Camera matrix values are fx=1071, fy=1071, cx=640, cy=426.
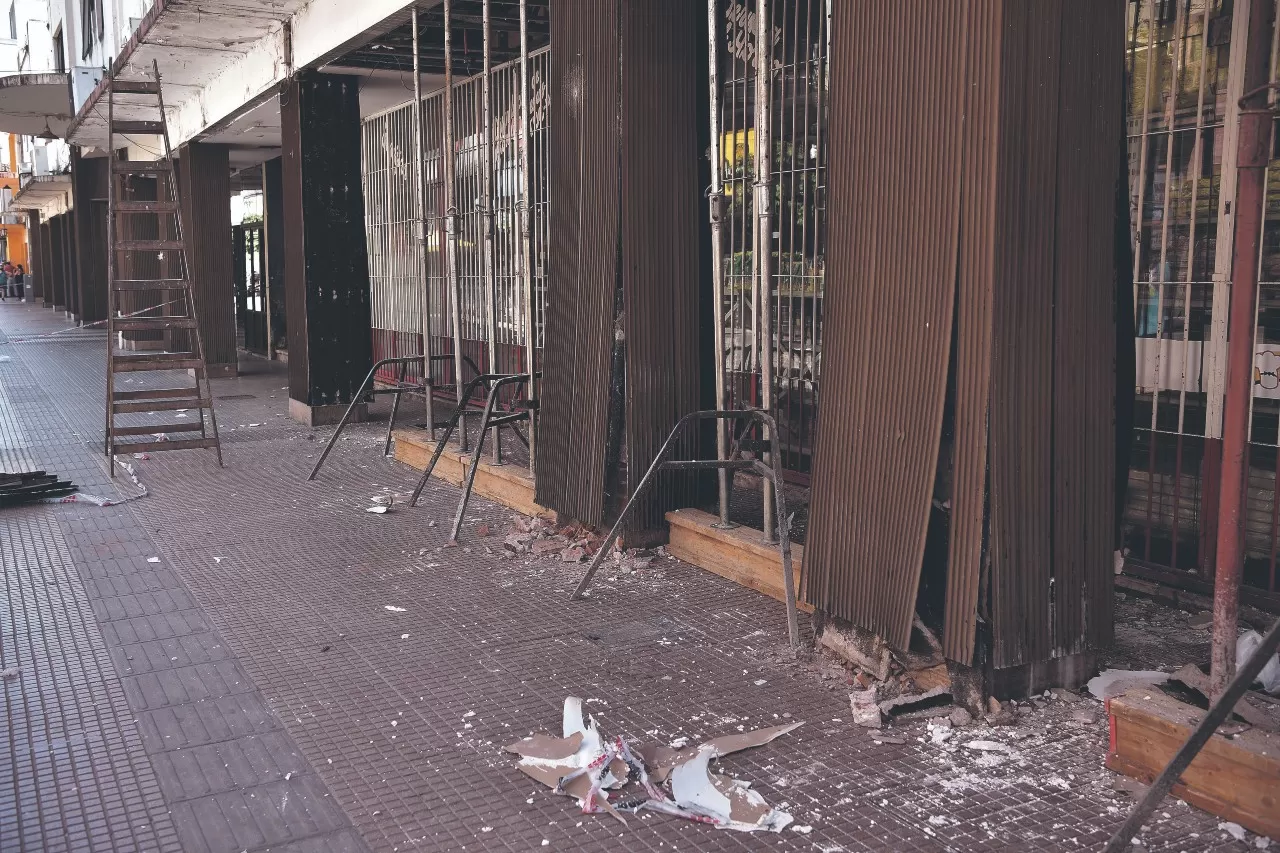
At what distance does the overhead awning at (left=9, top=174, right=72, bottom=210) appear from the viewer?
103ft

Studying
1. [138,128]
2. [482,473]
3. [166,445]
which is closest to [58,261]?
[138,128]

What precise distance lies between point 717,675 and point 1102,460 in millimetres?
1703

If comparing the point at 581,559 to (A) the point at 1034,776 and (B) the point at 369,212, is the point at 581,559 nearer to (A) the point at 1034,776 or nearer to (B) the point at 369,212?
(A) the point at 1034,776

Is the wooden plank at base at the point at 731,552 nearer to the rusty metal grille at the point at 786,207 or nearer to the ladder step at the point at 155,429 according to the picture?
the rusty metal grille at the point at 786,207

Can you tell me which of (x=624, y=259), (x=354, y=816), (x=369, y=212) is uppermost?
(x=369, y=212)

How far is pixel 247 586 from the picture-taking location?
5.77 metres

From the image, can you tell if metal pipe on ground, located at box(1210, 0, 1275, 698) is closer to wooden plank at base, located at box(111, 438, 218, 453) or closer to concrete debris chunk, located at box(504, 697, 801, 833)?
concrete debris chunk, located at box(504, 697, 801, 833)

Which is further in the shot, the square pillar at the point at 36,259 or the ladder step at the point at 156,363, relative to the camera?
the square pillar at the point at 36,259

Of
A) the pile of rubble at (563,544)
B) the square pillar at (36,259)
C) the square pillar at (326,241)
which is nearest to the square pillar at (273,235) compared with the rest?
the square pillar at (326,241)

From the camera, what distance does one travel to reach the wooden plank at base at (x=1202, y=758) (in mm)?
3025

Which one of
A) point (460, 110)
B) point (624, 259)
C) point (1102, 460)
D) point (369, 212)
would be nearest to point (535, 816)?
point (1102, 460)

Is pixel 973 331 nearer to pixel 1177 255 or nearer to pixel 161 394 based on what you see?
pixel 1177 255

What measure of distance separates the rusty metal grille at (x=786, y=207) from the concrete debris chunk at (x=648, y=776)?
3.19 metres

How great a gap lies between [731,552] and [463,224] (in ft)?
20.1
